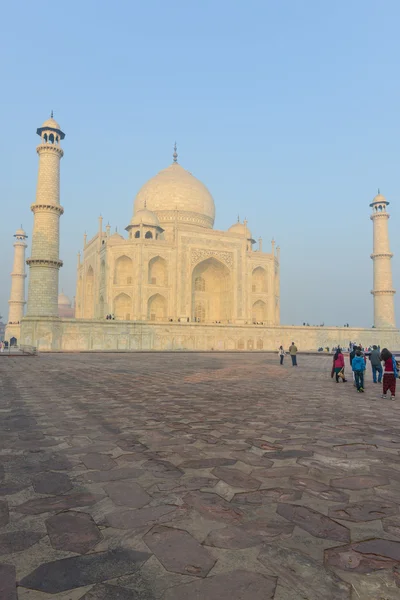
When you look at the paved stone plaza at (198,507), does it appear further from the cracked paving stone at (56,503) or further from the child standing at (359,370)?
the child standing at (359,370)

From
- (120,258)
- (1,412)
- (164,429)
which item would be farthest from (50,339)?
(164,429)

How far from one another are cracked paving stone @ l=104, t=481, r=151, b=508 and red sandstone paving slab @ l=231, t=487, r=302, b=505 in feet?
1.70

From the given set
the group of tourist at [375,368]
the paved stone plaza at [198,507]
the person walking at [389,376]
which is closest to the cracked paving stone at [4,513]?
the paved stone plaza at [198,507]

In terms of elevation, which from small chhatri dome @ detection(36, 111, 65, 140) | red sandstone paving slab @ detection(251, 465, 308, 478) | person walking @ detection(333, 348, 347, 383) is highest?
small chhatri dome @ detection(36, 111, 65, 140)

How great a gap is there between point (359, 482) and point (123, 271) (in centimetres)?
3269

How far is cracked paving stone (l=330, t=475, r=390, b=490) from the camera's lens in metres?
2.58

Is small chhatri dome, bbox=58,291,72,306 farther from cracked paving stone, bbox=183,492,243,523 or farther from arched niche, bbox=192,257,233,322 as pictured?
cracked paving stone, bbox=183,492,243,523

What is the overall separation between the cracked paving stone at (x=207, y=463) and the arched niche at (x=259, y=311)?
116 ft

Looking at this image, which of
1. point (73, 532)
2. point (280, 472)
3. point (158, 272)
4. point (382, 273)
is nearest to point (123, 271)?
point (158, 272)

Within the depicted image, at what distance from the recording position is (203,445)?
3.52 meters

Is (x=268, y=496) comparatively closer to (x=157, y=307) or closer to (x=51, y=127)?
(x=51, y=127)

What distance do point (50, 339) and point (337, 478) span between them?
79.4 feet

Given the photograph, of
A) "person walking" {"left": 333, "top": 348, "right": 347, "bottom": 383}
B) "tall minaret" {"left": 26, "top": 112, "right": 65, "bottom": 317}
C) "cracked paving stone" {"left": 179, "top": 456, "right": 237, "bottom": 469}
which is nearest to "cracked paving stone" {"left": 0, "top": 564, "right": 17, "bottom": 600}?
"cracked paving stone" {"left": 179, "top": 456, "right": 237, "bottom": 469}

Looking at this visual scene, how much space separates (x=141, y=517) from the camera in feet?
6.84
